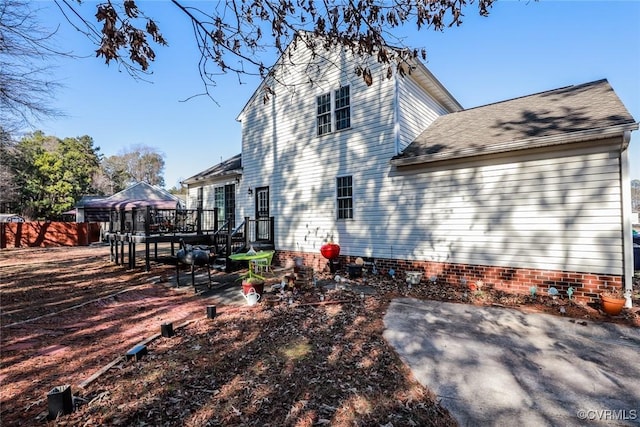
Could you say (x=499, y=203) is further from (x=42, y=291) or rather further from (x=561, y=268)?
(x=42, y=291)

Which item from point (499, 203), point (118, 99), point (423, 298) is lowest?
point (423, 298)

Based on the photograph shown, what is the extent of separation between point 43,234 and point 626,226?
87.0ft

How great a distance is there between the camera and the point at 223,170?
14.2 metres

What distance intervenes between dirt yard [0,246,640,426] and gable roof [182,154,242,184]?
7040mm

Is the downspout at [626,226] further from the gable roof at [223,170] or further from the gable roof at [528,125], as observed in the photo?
the gable roof at [223,170]

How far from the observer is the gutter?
216 inches

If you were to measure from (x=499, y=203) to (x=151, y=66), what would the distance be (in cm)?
707

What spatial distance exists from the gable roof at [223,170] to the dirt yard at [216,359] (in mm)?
7040

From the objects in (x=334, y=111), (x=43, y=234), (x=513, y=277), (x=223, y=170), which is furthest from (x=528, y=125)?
(x=43, y=234)

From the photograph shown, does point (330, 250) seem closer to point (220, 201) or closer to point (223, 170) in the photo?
point (220, 201)

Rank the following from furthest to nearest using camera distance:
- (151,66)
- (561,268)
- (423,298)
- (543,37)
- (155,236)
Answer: (155,236) → (423,298) → (561,268) → (543,37) → (151,66)

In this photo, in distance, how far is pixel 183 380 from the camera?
3.31m

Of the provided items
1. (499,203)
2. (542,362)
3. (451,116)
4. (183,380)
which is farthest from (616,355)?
(451,116)
